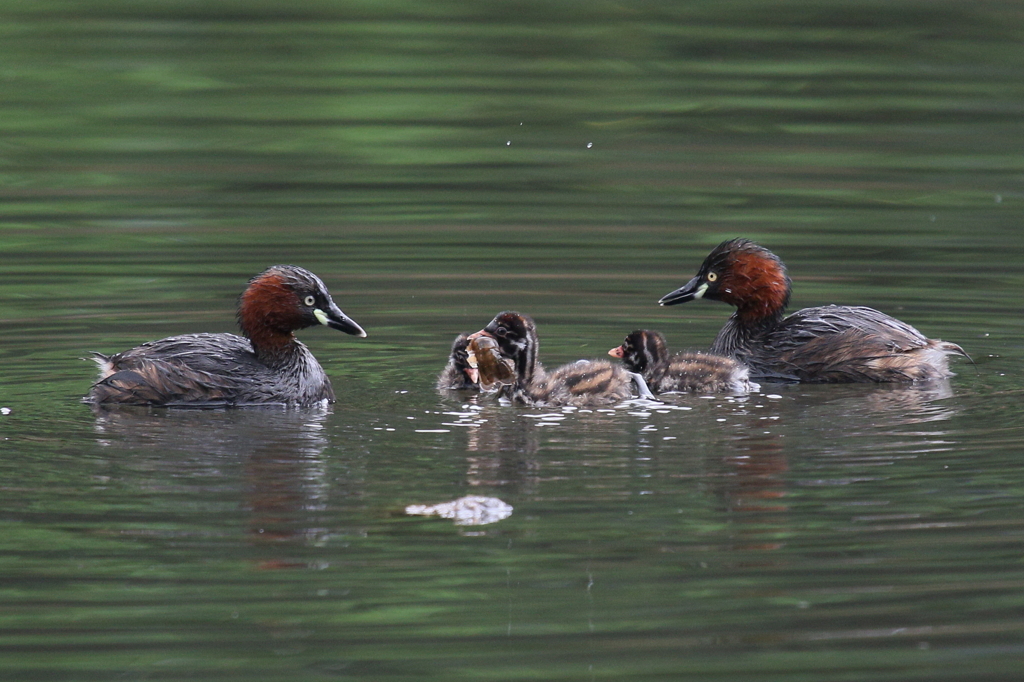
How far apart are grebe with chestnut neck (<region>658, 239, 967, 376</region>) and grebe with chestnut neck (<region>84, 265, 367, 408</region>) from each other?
216 cm

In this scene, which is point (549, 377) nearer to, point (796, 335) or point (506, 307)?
point (796, 335)

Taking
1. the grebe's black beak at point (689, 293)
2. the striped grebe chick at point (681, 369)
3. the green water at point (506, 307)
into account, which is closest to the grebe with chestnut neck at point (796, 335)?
the grebe's black beak at point (689, 293)

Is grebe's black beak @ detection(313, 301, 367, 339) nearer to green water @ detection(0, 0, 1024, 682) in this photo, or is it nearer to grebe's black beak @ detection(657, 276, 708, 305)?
green water @ detection(0, 0, 1024, 682)

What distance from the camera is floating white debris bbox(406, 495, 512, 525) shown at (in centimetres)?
625

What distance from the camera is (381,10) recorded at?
17.1 metres

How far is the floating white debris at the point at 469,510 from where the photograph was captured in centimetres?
625

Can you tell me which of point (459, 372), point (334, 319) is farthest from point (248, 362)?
point (459, 372)

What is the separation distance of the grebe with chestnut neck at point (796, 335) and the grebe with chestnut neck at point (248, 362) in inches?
84.9

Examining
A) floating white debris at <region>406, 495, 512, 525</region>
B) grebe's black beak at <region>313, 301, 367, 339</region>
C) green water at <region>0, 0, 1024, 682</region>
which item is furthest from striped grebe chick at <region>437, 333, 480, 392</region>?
floating white debris at <region>406, 495, 512, 525</region>

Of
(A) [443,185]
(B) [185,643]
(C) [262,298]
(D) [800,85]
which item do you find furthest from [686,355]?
(D) [800,85]

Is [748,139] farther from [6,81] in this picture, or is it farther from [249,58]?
[6,81]

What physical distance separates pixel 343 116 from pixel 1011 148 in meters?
5.37

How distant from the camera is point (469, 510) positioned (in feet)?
20.8

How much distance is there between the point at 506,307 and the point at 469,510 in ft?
14.4
